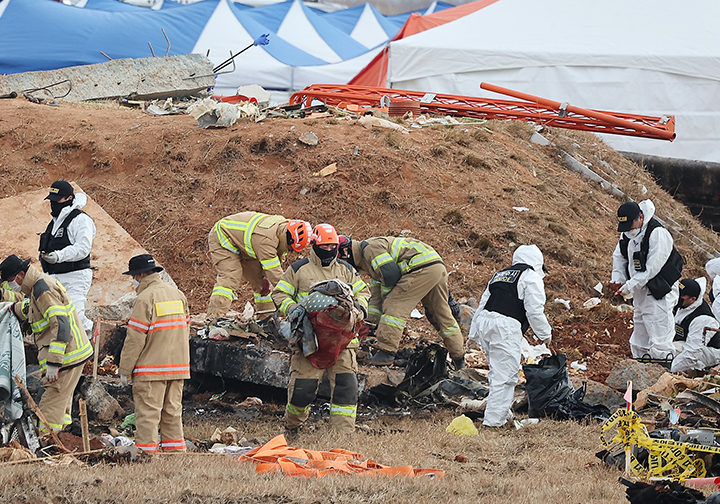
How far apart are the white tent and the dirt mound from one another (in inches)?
242

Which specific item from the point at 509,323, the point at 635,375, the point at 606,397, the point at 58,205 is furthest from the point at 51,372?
the point at 635,375

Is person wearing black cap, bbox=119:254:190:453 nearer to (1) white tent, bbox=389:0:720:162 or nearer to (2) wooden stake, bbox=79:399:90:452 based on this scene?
(2) wooden stake, bbox=79:399:90:452

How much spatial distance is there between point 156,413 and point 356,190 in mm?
6686

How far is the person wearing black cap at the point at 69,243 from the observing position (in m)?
8.20

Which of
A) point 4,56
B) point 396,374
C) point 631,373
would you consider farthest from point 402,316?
point 4,56

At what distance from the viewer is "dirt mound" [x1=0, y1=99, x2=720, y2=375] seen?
11695 mm

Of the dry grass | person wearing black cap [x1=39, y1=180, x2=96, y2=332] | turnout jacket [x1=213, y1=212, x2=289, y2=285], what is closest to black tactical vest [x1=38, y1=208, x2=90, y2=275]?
person wearing black cap [x1=39, y1=180, x2=96, y2=332]

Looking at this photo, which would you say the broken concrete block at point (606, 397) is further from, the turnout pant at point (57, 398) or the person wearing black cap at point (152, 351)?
the turnout pant at point (57, 398)

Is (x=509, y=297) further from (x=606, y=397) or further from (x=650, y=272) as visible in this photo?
(x=650, y=272)

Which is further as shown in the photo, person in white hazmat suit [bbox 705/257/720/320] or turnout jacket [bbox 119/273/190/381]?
person in white hazmat suit [bbox 705/257/720/320]

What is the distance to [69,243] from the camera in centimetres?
827

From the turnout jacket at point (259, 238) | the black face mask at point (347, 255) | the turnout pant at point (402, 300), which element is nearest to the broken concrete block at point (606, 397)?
the turnout pant at point (402, 300)

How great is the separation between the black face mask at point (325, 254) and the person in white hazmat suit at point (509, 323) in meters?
1.42

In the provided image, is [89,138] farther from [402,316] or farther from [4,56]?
[4,56]
